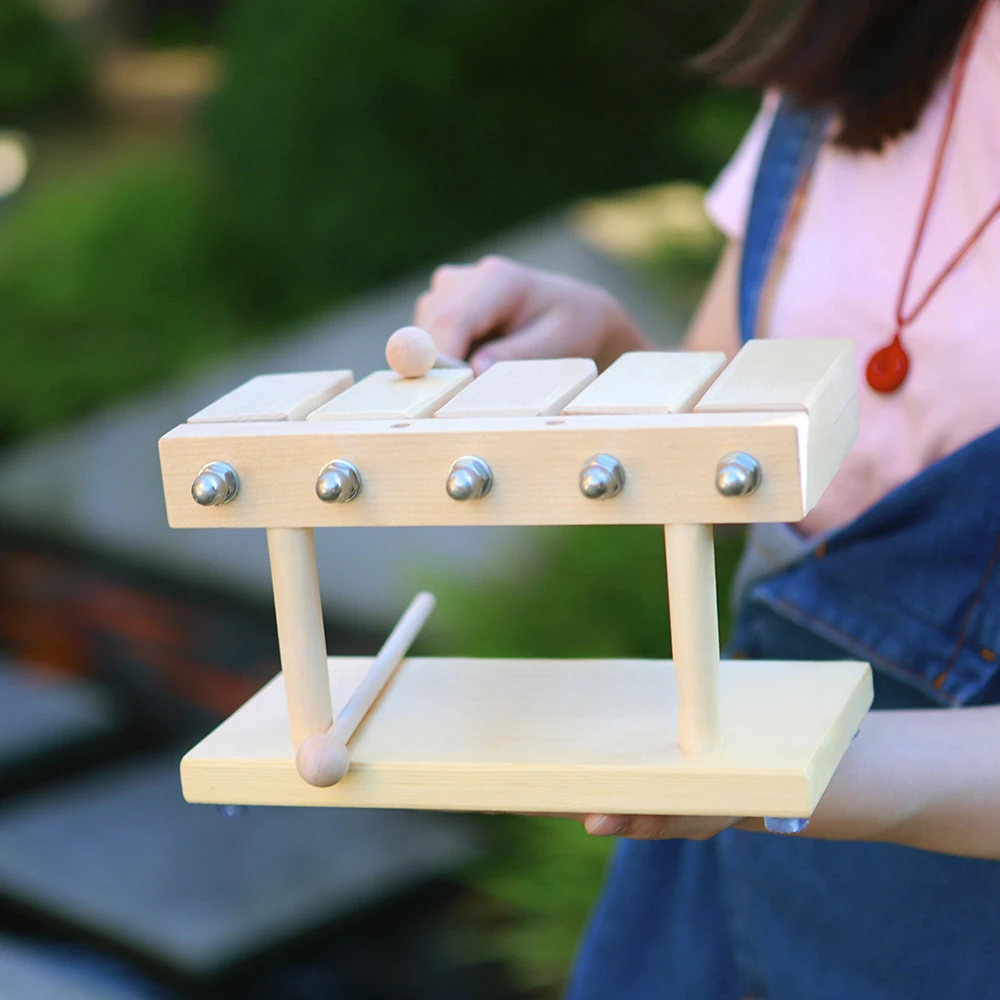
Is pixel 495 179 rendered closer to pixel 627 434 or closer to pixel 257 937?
pixel 257 937

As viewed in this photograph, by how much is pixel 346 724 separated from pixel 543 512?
7.3 inches

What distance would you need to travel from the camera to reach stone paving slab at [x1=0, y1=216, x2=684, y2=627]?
324 centimetres

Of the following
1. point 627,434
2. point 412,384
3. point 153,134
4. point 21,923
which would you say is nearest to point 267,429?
point 412,384

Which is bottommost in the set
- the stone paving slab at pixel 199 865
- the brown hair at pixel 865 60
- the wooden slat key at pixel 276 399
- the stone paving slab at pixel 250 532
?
the stone paving slab at pixel 199 865

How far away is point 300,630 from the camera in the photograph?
2.57 ft

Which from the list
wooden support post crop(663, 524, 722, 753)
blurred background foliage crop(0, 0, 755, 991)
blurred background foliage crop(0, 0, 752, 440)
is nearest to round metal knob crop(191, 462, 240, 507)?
wooden support post crop(663, 524, 722, 753)

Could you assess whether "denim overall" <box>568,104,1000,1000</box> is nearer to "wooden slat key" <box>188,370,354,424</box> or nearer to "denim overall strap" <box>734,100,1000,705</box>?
"denim overall strap" <box>734,100,1000,705</box>

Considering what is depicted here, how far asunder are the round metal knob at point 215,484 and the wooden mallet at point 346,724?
140 millimetres

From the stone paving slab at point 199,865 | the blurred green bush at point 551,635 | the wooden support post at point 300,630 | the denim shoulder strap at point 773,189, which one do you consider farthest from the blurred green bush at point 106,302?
the wooden support post at point 300,630

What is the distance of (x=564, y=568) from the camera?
259 cm

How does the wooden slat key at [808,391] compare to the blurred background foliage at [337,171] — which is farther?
the blurred background foliage at [337,171]

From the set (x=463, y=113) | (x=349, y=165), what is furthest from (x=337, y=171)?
(x=463, y=113)

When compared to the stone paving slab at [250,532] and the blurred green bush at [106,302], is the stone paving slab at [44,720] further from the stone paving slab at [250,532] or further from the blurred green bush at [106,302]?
the blurred green bush at [106,302]

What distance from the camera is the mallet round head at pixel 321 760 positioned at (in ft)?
2.48
